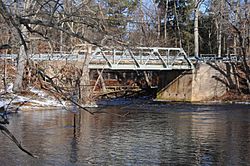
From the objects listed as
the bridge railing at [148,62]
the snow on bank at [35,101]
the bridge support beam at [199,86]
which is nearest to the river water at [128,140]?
the snow on bank at [35,101]

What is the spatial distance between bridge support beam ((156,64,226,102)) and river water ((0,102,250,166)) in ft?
70.3

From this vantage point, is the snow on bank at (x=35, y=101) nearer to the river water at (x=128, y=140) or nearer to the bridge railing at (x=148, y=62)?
the river water at (x=128, y=140)

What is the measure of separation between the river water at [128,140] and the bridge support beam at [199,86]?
21.4 metres

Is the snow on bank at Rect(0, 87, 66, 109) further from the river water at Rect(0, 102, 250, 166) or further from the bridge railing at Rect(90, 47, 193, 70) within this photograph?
the bridge railing at Rect(90, 47, 193, 70)

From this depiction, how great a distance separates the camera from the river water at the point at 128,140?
54.1ft

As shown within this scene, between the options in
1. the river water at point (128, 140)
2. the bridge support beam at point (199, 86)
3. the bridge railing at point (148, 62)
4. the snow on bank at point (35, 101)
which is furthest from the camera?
the bridge support beam at point (199, 86)

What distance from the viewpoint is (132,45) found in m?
5.38

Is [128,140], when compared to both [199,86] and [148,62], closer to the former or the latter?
[148,62]

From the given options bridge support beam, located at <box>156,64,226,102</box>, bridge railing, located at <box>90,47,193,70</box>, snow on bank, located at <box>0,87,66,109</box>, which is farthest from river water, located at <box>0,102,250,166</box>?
bridge support beam, located at <box>156,64,226,102</box>

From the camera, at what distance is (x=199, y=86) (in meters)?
53.8

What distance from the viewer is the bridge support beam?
5350 centimetres

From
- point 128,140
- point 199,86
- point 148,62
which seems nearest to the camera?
point 128,140

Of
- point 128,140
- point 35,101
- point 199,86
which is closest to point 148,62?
point 199,86

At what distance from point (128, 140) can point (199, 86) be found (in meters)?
33.5
